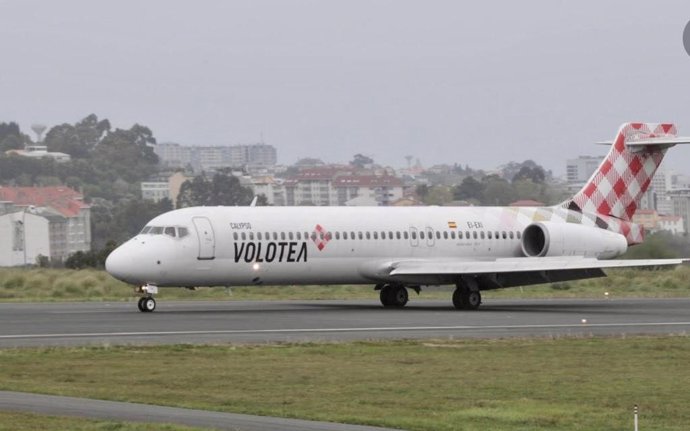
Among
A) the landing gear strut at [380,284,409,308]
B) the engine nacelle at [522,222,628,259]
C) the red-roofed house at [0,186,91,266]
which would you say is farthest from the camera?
the red-roofed house at [0,186,91,266]

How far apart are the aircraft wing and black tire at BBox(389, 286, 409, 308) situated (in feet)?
3.26

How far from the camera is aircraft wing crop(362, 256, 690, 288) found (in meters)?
46.2

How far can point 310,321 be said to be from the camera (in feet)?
132

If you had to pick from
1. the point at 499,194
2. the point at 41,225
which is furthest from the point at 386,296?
the point at 41,225

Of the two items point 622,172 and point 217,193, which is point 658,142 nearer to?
point 622,172

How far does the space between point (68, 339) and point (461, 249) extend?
19.3 metres

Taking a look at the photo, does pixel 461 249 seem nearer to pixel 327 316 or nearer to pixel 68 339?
pixel 327 316

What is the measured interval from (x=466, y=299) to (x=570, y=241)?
203 inches

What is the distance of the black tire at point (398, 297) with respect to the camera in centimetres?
4909

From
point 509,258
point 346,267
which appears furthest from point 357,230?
point 509,258

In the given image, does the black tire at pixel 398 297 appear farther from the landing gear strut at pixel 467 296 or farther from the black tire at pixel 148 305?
the black tire at pixel 148 305

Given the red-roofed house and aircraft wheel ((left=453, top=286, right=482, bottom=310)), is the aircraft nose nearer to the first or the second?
aircraft wheel ((left=453, top=286, right=482, bottom=310))

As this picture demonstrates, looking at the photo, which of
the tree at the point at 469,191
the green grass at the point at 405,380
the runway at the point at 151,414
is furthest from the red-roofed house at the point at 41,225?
the runway at the point at 151,414

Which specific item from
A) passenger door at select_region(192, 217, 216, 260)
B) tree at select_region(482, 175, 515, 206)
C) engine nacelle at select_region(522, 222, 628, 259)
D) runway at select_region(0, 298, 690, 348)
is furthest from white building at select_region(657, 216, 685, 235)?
passenger door at select_region(192, 217, 216, 260)
